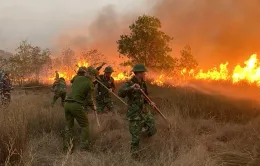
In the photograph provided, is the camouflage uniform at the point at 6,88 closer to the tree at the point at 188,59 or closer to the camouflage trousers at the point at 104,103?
the camouflage trousers at the point at 104,103

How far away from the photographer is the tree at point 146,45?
78.0 feet

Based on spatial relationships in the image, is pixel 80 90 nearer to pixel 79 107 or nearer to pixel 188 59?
pixel 79 107

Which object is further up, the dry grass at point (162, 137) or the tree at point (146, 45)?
the tree at point (146, 45)

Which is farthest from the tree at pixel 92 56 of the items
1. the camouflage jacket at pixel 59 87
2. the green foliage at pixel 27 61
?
the camouflage jacket at pixel 59 87

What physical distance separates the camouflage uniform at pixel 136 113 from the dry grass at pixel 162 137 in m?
0.27

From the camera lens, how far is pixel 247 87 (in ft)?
36.3

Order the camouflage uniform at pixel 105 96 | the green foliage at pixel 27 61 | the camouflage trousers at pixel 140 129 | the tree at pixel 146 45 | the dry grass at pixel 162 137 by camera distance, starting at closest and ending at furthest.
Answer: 1. the dry grass at pixel 162 137
2. the camouflage trousers at pixel 140 129
3. the camouflage uniform at pixel 105 96
4. the tree at pixel 146 45
5. the green foliage at pixel 27 61

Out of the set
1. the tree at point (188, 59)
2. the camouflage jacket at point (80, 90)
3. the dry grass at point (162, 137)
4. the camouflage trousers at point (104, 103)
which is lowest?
the dry grass at point (162, 137)

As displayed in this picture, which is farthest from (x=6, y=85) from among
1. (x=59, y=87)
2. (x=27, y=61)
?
(x=27, y=61)

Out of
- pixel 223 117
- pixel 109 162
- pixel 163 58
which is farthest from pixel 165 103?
pixel 163 58

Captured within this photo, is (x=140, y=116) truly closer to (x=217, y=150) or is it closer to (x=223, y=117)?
(x=217, y=150)

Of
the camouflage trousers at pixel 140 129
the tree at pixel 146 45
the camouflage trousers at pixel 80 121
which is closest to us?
the camouflage trousers at pixel 140 129

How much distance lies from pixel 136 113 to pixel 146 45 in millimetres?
17532

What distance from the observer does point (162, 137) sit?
7.05m
